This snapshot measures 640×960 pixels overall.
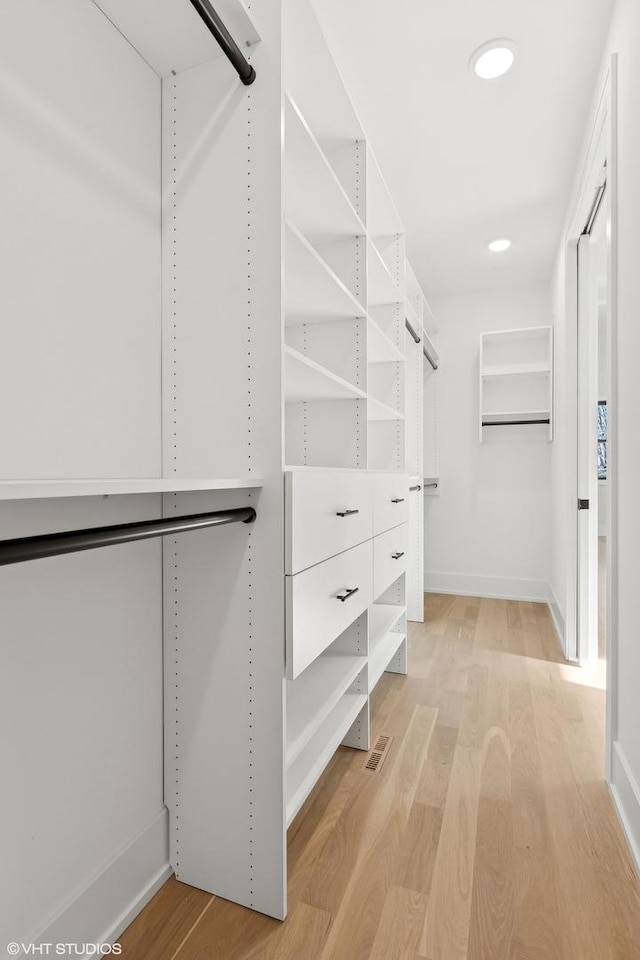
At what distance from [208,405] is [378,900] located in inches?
50.1

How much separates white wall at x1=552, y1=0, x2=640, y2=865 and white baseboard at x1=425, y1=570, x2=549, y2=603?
2.44m

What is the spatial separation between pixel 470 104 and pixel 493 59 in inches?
9.1

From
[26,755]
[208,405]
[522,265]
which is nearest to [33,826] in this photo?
[26,755]

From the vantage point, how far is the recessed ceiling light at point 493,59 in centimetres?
176

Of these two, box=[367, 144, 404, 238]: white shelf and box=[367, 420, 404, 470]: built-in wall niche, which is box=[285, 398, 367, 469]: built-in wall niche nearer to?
box=[367, 420, 404, 470]: built-in wall niche

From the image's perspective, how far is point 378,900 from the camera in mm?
1182

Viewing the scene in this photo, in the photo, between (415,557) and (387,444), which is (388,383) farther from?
(415,557)

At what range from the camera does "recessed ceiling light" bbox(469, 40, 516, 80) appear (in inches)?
69.4

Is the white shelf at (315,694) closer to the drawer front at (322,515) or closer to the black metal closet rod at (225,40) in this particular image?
the drawer front at (322,515)

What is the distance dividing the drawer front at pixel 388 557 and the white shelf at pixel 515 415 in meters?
2.06

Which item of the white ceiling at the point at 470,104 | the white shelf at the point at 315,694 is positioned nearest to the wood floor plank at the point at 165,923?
the white shelf at the point at 315,694

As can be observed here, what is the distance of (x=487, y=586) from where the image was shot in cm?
407

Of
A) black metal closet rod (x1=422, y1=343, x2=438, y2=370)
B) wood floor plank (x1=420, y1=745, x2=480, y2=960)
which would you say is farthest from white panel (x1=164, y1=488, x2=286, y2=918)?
black metal closet rod (x1=422, y1=343, x2=438, y2=370)

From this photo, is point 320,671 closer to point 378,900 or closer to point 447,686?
point 378,900
